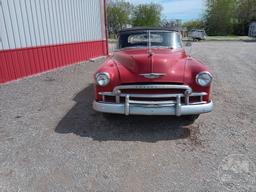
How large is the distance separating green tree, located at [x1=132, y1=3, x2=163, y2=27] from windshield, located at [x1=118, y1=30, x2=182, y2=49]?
155ft

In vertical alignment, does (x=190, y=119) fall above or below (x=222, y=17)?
below

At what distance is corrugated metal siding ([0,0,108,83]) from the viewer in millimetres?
7164

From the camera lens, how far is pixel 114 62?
4.37 meters

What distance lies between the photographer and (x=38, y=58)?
8.41 metres

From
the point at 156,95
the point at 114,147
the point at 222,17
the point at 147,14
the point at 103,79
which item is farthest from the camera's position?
the point at 147,14

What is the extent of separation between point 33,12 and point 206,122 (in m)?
6.89

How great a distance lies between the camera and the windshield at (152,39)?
16.5 feet

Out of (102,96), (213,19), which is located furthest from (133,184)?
(213,19)

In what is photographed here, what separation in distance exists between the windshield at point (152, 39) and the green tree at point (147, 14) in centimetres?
4724

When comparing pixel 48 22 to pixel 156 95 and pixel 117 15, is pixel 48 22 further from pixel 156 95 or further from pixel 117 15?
pixel 117 15

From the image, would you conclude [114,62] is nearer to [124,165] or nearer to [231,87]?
[124,165]

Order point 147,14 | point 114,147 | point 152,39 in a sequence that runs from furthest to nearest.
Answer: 1. point 147,14
2. point 152,39
3. point 114,147

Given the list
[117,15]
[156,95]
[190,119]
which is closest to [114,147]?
[156,95]

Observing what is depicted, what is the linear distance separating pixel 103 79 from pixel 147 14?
5031 centimetres
